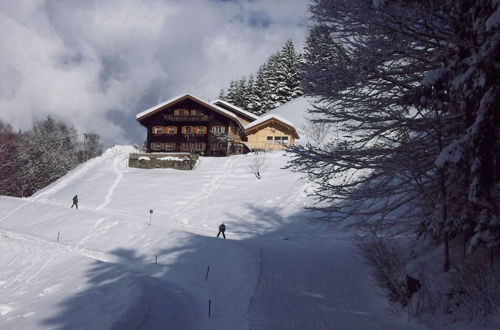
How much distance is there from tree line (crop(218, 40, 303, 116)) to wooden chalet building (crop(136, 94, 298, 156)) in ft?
51.7

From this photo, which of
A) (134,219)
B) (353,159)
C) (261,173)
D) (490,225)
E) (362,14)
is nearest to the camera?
(490,225)

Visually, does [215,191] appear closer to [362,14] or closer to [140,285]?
[140,285]

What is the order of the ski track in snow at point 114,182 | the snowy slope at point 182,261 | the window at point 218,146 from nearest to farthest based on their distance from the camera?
the snowy slope at point 182,261 < the ski track in snow at point 114,182 < the window at point 218,146

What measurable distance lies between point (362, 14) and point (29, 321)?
13003 millimetres

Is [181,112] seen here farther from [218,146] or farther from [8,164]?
[8,164]

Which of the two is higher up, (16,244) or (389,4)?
(389,4)

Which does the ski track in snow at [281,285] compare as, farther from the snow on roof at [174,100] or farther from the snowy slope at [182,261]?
the snow on roof at [174,100]

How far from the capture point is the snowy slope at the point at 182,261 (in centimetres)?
1030

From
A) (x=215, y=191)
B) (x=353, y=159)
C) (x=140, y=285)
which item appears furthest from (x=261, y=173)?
(x=353, y=159)

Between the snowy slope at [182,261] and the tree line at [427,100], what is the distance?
2.11 metres

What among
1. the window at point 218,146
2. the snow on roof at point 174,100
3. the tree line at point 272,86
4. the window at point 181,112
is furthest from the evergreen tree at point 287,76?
the window at point 181,112

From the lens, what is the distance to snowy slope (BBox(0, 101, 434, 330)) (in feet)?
33.8

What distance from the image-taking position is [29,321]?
40.5 feet

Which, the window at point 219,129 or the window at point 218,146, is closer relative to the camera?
the window at point 218,146
